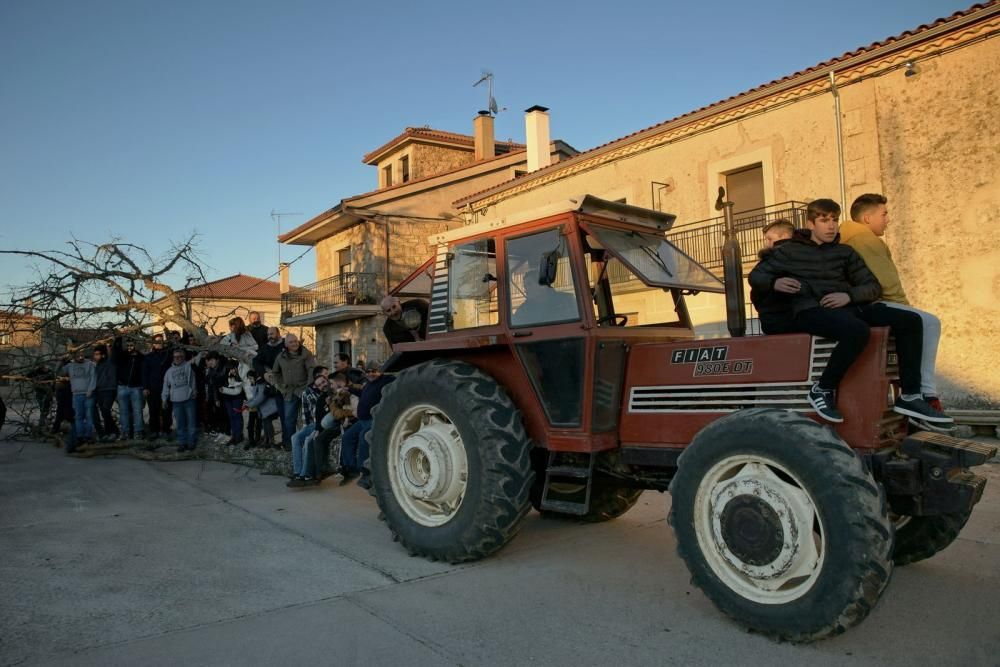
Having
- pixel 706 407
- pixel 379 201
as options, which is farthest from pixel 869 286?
pixel 379 201

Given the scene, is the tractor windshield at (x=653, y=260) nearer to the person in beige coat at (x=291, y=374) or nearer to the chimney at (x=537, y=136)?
the person in beige coat at (x=291, y=374)

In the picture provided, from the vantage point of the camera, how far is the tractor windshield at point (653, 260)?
4.21 m

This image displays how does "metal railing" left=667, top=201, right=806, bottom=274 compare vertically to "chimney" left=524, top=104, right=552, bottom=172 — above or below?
below

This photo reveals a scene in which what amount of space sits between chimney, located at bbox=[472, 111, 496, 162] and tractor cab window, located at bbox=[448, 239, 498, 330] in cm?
2176

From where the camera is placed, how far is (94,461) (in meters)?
9.80

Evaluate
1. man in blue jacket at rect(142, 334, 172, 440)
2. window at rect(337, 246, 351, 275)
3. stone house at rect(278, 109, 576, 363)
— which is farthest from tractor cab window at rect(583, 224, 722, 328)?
window at rect(337, 246, 351, 275)

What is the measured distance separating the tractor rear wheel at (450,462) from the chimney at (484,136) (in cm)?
2218

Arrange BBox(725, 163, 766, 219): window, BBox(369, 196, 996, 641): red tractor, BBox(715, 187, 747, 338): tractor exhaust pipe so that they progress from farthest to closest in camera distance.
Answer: BBox(725, 163, 766, 219): window
BBox(715, 187, 747, 338): tractor exhaust pipe
BBox(369, 196, 996, 641): red tractor

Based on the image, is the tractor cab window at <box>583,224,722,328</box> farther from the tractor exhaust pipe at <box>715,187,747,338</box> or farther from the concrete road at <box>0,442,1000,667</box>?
the concrete road at <box>0,442,1000,667</box>

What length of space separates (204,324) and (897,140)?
473 inches

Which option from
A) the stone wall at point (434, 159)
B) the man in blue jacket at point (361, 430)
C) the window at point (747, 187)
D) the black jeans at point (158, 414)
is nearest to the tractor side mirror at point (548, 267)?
the man in blue jacket at point (361, 430)

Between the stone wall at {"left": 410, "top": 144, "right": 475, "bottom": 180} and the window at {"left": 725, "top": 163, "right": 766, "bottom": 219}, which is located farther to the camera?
the stone wall at {"left": 410, "top": 144, "right": 475, "bottom": 180}

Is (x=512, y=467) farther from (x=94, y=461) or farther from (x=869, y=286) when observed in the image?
(x=94, y=461)

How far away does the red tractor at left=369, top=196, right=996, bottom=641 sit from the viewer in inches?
120
